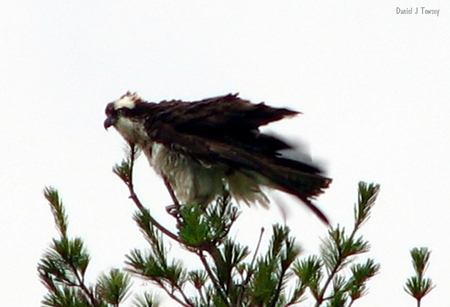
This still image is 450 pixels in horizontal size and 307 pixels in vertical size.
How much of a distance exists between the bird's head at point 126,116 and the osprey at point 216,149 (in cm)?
1

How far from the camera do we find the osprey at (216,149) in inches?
202

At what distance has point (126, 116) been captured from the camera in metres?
6.30

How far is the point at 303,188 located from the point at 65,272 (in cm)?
128

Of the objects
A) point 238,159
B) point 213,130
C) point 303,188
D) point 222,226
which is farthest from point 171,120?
point 222,226

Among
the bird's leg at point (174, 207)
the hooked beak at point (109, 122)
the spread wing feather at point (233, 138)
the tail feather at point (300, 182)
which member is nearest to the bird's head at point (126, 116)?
the hooked beak at point (109, 122)

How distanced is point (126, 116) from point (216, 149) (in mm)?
1034

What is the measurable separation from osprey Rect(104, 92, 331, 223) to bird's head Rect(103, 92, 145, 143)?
10mm

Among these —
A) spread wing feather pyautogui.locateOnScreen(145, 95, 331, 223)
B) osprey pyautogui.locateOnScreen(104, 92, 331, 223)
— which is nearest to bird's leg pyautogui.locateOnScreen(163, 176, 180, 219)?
osprey pyautogui.locateOnScreen(104, 92, 331, 223)

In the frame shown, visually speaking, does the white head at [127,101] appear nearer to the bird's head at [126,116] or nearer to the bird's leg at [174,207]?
the bird's head at [126,116]

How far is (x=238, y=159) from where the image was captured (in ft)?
17.2

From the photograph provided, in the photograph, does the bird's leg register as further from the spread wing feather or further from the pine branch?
the pine branch

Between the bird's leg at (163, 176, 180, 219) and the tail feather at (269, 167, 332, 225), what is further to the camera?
the bird's leg at (163, 176, 180, 219)

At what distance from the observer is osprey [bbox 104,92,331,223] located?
5.13 metres

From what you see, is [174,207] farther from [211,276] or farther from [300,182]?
[211,276]
